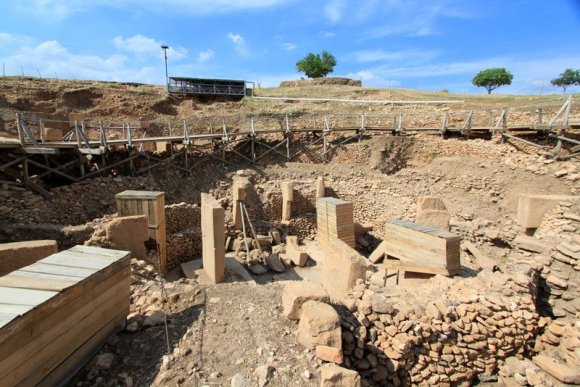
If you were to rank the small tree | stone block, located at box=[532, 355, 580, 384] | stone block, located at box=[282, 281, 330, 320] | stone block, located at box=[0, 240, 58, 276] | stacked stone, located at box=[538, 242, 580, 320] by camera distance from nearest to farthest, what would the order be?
stone block, located at box=[282, 281, 330, 320] < stone block, located at box=[532, 355, 580, 384] < stone block, located at box=[0, 240, 58, 276] < stacked stone, located at box=[538, 242, 580, 320] < the small tree

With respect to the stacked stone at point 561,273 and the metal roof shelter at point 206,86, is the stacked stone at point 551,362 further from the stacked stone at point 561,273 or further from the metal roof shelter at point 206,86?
the metal roof shelter at point 206,86

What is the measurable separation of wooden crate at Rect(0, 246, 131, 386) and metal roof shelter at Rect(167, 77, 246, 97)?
2442cm

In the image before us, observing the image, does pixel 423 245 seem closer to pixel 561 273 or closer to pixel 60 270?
pixel 561 273

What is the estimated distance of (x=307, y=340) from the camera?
12.9 ft

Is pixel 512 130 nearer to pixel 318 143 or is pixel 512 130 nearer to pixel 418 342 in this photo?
pixel 318 143

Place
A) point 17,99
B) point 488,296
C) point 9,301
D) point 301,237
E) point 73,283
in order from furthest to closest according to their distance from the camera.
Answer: point 17,99 → point 301,237 → point 488,296 → point 73,283 → point 9,301

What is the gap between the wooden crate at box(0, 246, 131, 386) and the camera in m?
2.57

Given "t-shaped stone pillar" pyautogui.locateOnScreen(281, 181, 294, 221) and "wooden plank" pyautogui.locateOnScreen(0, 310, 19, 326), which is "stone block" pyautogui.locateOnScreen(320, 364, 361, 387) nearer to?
"wooden plank" pyautogui.locateOnScreen(0, 310, 19, 326)

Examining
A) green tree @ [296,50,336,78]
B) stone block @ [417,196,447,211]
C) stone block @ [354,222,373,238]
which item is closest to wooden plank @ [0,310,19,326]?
stone block @ [417,196,447,211]

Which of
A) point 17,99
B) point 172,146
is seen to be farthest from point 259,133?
point 17,99

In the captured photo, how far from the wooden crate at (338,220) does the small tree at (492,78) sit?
38898mm

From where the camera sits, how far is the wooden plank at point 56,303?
2469 mm

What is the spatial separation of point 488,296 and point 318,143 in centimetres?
1291

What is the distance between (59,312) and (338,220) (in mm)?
8171
